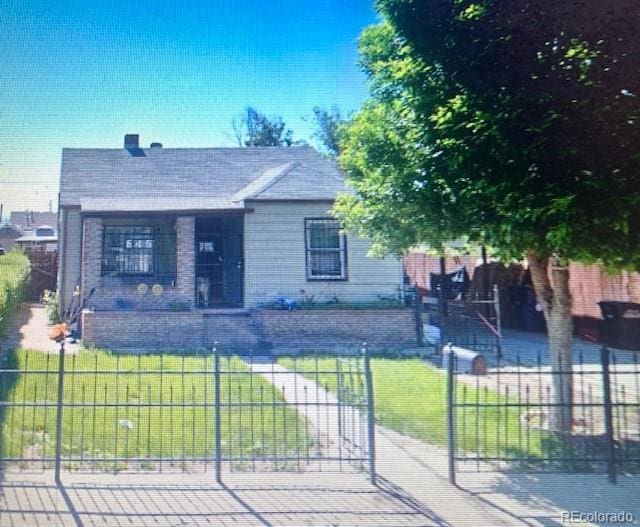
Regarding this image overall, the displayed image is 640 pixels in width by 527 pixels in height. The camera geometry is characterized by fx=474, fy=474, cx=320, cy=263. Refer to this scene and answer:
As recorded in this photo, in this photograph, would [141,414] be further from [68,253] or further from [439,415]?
[439,415]

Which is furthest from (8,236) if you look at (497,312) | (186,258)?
(497,312)

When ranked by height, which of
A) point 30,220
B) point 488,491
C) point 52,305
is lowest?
point 488,491

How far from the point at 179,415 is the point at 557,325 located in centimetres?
189

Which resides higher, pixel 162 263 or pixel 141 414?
pixel 162 263

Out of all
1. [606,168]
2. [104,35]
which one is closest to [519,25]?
[606,168]

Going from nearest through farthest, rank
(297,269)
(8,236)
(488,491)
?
(488,491), (8,236), (297,269)

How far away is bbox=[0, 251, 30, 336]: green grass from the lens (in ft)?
7.41

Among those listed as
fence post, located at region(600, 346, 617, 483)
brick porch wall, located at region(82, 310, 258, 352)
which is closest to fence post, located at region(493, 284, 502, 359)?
fence post, located at region(600, 346, 617, 483)

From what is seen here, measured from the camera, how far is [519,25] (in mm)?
1910

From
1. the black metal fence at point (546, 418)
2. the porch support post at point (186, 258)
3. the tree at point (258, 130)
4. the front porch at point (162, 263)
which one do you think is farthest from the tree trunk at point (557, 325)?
the porch support post at point (186, 258)

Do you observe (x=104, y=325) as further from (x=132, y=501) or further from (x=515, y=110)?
(x=515, y=110)

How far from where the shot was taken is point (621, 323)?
2836 mm

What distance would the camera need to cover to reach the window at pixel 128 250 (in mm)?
2932

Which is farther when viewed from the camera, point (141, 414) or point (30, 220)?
point (30, 220)
